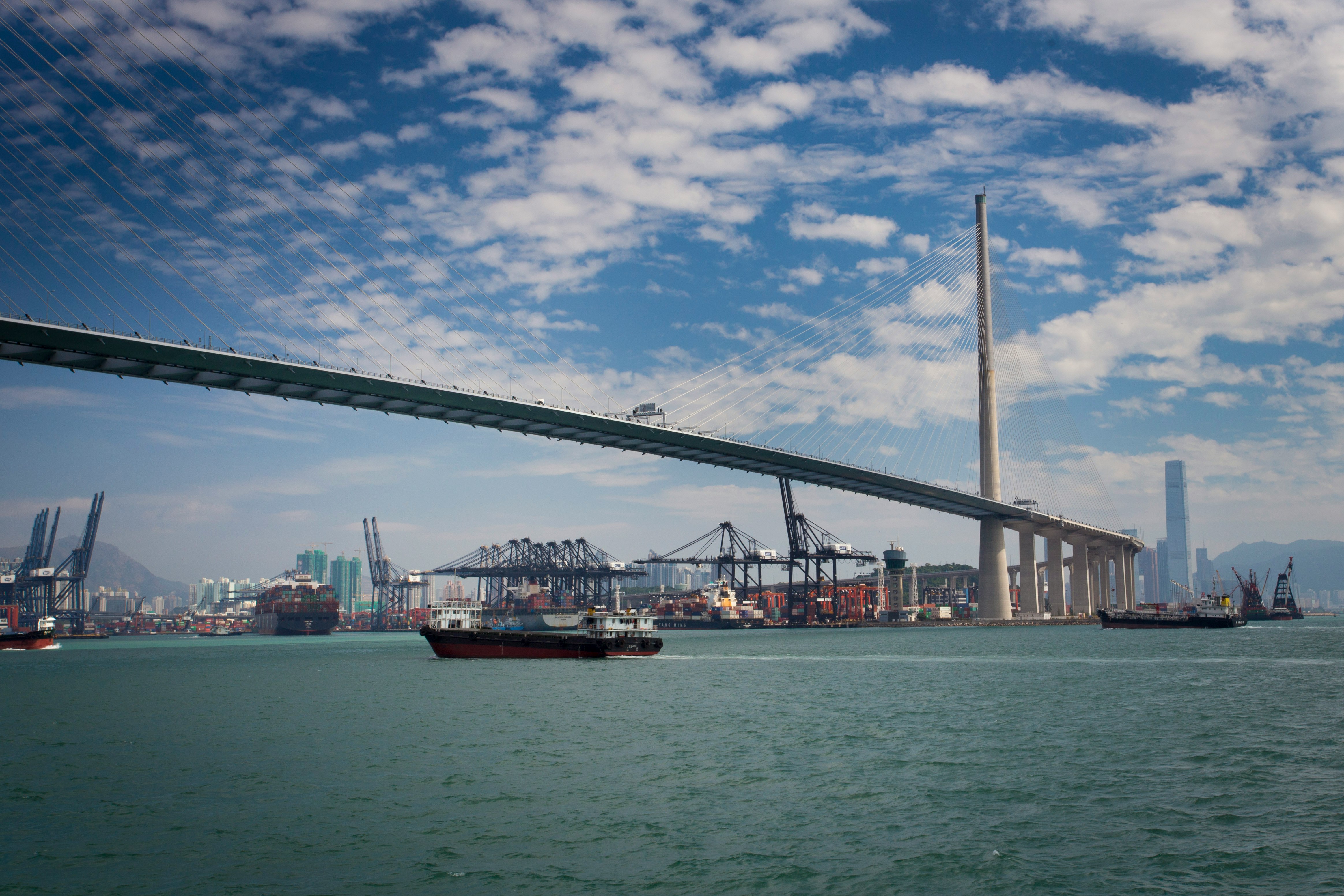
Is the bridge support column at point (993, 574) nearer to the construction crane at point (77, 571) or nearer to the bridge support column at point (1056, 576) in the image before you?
the bridge support column at point (1056, 576)

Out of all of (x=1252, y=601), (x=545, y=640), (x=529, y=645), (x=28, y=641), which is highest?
(x=545, y=640)

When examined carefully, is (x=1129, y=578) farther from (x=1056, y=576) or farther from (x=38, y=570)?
(x=38, y=570)

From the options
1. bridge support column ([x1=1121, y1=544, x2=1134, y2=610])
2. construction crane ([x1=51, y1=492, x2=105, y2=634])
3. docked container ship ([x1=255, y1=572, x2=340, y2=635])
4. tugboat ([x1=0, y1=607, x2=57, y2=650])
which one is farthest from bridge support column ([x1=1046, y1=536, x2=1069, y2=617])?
construction crane ([x1=51, y1=492, x2=105, y2=634])

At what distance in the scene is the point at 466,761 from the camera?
23.7 m

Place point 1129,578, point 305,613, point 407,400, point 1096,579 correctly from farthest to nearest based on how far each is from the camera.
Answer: point 305,613
point 1129,578
point 1096,579
point 407,400

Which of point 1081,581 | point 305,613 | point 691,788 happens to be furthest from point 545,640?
point 305,613

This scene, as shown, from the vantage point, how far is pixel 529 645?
65812mm

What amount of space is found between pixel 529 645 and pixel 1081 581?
93.5m

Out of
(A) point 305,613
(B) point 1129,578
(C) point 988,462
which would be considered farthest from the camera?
(A) point 305,613

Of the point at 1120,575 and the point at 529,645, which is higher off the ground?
the point at 1120,575

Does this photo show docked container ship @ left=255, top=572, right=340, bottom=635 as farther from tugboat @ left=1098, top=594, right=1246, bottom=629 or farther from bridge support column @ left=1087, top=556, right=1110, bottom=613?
tugboat @ left=1098, top=594, right=1246, bottom=629

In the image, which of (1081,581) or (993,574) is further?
(1081,581)

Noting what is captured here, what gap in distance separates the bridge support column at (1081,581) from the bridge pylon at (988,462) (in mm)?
20305

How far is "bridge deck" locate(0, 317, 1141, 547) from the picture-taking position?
49.0 meters
